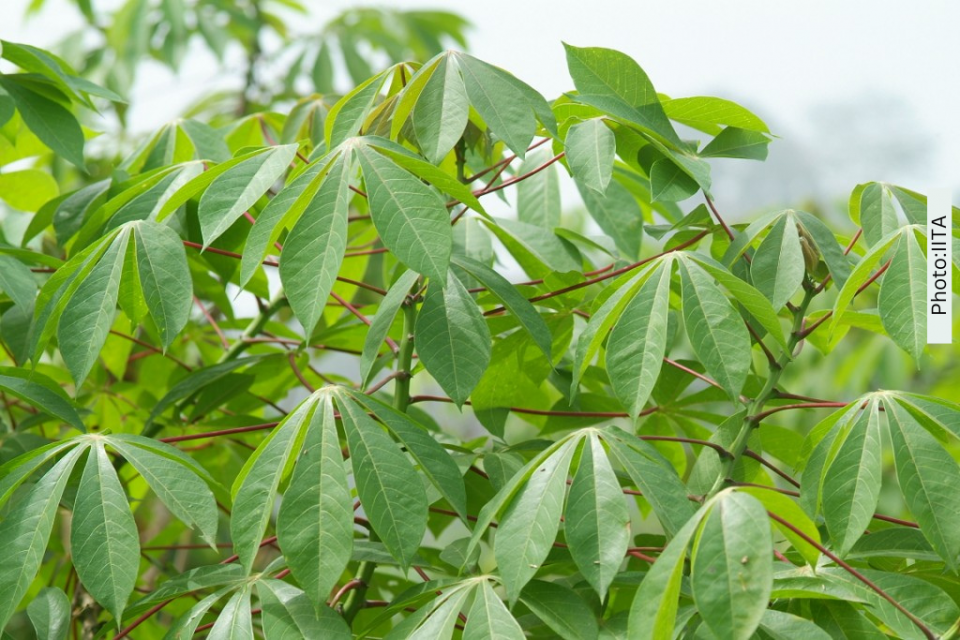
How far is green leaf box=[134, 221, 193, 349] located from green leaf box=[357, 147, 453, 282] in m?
0.19

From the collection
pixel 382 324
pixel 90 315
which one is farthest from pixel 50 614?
pixel 382 324

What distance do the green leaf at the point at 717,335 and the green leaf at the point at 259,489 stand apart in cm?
30

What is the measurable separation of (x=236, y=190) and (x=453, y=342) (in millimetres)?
216

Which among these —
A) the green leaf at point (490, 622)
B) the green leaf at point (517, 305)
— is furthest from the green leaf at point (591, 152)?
the green leaf at point (490, 622)

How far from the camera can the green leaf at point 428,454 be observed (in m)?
0.70

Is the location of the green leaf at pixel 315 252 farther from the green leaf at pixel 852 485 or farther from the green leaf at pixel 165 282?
the green leaf at pixel 852 485

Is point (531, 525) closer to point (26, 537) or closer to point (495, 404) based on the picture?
point (495, 404)

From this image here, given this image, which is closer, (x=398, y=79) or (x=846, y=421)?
(x=846, y=421)

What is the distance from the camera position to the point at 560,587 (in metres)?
0.71

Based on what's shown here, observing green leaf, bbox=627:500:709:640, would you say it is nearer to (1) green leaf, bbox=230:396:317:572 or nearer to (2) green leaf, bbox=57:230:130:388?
(1) green leaf, bbox=230:396:317:572

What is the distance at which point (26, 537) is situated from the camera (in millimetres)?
678

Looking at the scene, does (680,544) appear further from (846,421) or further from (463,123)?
(463,123)

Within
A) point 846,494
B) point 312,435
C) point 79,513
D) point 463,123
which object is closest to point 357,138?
point 463,123

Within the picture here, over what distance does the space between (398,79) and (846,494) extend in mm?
519
